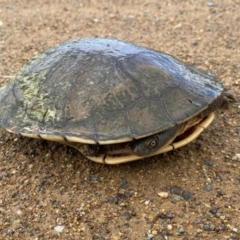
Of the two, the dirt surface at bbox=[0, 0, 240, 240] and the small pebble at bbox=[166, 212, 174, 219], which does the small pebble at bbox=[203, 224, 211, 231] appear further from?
the small pebble at bbox=[166, 212, 174, 219]

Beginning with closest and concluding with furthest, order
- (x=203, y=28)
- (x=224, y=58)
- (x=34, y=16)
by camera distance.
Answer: (x=224, y=58)
(x=203, y=28)
(x=34, y=16)

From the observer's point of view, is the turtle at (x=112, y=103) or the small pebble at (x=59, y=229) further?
the turtle at (x=112, y=103)

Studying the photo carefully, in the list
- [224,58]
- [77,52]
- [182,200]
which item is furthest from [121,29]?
[182,200]

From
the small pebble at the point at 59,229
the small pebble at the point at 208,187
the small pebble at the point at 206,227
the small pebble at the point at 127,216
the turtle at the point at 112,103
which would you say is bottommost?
the small pebble at the point at 59,229

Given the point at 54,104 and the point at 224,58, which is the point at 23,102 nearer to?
the point at 54,104

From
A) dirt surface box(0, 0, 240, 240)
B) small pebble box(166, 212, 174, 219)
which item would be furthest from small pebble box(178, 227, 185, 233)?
small pebble box(166, 212, 174, 219)

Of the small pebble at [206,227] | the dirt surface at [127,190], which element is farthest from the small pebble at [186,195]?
the small pebble at [206,227]

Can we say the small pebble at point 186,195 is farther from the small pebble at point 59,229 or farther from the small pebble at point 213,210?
the small pebble at point 59,229

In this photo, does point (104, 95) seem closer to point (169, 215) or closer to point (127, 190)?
point (127, 190)
